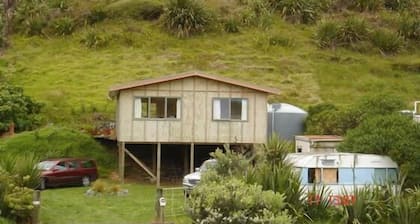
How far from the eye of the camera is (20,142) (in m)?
33.4

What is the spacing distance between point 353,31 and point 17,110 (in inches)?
1058

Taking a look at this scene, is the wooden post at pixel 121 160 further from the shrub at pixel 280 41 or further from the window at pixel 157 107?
the shrub at pixel 280 41

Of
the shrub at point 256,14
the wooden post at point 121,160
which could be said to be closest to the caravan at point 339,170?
the wooden post at point 121,160

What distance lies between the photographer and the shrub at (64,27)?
55.3 m

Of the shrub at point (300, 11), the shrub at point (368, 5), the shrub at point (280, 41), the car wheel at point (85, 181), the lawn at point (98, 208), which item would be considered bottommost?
the lawn at point (98, 208)

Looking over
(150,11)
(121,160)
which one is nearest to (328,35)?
(150,11)

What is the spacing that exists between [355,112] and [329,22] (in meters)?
21.9

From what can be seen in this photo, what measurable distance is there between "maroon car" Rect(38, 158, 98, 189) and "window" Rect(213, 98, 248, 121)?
5383 millimetres

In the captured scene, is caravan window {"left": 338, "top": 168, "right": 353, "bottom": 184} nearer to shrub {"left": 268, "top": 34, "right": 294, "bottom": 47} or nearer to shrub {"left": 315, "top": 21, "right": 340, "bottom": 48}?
shrub {"left": 268, "top": 34, "right": 294, "bottom": 47}

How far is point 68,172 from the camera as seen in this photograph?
3031 centimetres

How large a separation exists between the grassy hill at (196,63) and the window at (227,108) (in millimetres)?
9116

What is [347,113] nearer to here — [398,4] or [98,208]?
[98,208]

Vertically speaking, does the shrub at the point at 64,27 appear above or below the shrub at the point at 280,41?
above

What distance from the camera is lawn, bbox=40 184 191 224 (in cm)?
2180
